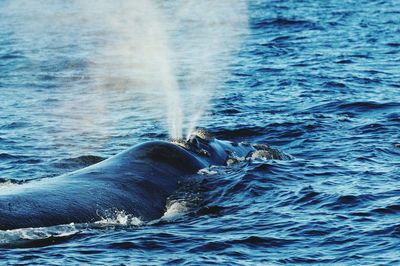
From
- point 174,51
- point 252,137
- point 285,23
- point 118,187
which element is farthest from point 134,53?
point 118,187

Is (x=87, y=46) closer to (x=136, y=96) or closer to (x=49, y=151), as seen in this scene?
(x=136, y=96)

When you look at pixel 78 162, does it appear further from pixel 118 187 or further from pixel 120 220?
pixel 120 220

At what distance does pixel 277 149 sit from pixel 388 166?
2656 millimetres

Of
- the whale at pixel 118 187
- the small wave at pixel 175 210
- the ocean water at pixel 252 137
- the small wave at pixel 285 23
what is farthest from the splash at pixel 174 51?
the small wave at pixel 175 210

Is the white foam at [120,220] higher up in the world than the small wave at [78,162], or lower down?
higher up

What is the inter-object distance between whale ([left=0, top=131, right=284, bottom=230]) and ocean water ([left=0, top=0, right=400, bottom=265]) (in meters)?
0.25

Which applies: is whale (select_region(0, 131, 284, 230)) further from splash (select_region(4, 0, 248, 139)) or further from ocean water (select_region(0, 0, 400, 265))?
splash (select_region(4, 0, 248, 139))

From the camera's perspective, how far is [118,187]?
15.6 metres

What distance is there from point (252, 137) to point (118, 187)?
8181mm

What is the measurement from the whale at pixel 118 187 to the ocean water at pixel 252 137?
248 mm

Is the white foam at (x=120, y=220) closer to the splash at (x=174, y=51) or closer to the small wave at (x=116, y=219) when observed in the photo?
the small wave at (x=116, y=219)

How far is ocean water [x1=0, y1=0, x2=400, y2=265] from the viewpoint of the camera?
13773 mm

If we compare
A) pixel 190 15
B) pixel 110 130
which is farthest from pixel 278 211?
pixel 190 15

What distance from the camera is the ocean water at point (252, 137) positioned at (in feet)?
45.2
